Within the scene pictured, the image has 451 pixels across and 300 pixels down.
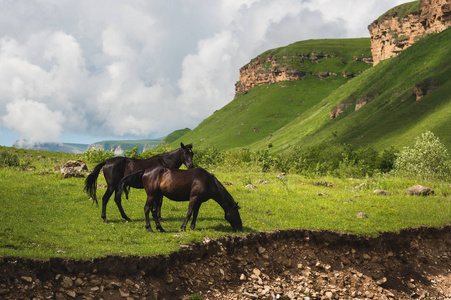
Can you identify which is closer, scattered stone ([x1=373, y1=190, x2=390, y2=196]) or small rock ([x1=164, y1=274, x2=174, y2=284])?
small rock ([x1=164, y1=274, x2=174, y2=284])

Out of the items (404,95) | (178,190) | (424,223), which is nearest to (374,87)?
(404,95)

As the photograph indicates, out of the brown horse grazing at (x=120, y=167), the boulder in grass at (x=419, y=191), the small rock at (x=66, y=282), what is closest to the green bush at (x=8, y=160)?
the brown horse grazing at (x=120, y=167)

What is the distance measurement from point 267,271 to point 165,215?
6041mm

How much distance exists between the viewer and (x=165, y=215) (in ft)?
59.0

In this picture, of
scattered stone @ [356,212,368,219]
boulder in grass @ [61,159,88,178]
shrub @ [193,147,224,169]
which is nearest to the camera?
scattered stone @ [356,212,368,219]

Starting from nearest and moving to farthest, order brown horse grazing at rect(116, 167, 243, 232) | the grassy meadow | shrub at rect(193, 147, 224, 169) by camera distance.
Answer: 1. the grassy meadow
2. brown horse grazing at rect(116, 167, 243, 232)
3. shrub at rect(193, 147, 224, 169)

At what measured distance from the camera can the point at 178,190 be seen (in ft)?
47.2

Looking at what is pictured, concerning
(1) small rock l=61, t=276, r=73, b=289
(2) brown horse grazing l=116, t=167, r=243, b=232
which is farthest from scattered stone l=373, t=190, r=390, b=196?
(1) small rock l=61, t=276, r=73, b=289

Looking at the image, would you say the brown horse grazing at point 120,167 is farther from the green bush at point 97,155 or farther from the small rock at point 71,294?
the green bush at point 97,155

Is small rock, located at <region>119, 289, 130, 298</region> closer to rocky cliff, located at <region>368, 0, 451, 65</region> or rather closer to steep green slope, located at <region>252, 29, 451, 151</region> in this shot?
steep green slope, located at <region>252, 29, 451, 151</region>

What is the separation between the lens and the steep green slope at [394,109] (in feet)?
328

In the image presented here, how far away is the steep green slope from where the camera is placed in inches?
3937

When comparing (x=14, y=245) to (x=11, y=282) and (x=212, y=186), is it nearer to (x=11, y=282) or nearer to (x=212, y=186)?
(x=11, y=282)

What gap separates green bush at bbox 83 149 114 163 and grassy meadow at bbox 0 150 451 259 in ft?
50.5
